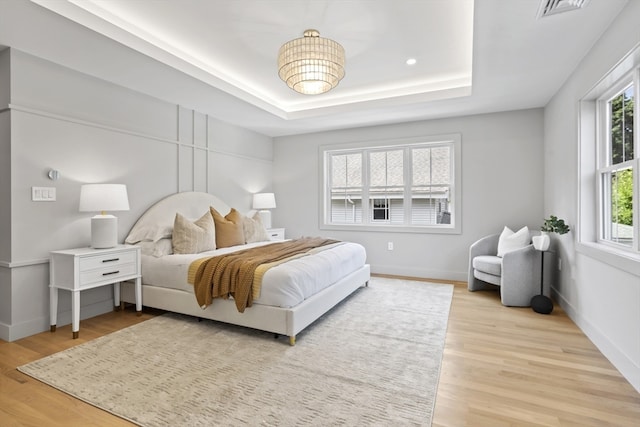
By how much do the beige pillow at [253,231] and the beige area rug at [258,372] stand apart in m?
1.51

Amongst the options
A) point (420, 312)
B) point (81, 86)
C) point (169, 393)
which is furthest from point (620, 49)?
point (81, 86)

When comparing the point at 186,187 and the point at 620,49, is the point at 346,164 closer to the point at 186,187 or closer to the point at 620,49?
the point at 186,187

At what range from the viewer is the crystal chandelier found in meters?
2.73

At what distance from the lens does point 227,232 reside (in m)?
4.25

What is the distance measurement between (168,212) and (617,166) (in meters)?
4.53

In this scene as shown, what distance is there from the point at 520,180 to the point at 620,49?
8.50 feet

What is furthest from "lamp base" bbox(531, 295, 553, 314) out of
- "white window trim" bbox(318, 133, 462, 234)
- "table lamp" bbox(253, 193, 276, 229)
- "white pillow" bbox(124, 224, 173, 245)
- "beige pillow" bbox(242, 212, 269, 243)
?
"white pillow" bbox(124, 224, 173, 245)

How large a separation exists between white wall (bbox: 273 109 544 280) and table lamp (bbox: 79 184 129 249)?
11.5 ft

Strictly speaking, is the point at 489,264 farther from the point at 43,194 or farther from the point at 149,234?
the point at 43,194

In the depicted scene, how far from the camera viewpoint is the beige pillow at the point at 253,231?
4672mm

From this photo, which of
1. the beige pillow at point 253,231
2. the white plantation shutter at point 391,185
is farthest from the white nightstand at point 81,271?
the white plantation shutter at point 391,185

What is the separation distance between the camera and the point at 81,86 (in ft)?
11.0

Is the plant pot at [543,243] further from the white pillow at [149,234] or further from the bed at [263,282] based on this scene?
the white pillow at [149,234]

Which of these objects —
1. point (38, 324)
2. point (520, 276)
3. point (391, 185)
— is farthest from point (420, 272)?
point (38, 324)
